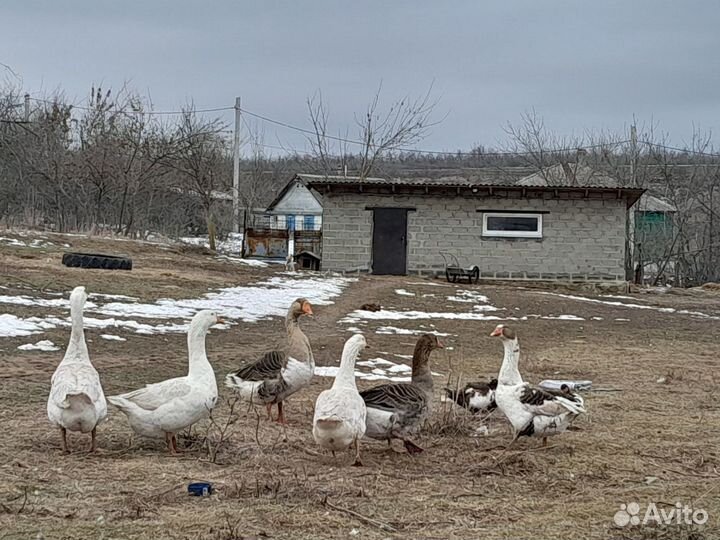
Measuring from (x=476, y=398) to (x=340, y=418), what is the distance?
2.60m

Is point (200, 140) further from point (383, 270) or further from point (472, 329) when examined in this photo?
point (472, 329)

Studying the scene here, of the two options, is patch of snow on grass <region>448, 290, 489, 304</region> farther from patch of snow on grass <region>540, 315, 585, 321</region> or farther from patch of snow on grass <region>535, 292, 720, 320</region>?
patch of snow on grass <region>535, 292, 720, 320</region>

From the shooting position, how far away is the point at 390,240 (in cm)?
2916

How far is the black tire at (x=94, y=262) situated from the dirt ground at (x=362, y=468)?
7.29m

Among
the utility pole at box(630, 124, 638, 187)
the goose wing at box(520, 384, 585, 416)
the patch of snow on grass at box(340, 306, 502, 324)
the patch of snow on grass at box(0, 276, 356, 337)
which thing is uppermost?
the utility pole at box(630, 124, 638, 187)

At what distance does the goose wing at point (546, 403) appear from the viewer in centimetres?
674

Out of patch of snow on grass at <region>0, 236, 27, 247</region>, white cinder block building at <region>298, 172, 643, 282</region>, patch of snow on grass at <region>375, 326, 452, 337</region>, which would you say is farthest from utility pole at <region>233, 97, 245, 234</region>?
patch of snow on grass at <region>375, 326, 452, 337</region>

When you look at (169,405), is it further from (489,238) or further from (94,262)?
(489,238)

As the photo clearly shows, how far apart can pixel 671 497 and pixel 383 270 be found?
2408 centimetres

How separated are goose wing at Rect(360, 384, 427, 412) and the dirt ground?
40 cm

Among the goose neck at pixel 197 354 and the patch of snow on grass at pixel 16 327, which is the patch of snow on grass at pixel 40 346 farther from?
the goose neck at pixel 197 354

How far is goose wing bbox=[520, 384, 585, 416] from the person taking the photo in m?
6.74

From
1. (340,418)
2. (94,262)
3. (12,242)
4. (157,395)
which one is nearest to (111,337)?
(157,395)

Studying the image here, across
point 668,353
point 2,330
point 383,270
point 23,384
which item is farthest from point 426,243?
point 23,384
